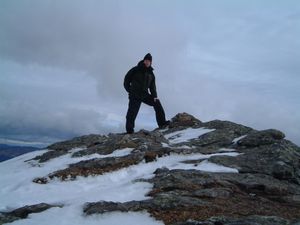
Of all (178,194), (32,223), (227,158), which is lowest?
(32,223)

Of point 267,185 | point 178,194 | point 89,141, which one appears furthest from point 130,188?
point 89,141

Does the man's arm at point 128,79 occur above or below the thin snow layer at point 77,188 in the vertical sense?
above

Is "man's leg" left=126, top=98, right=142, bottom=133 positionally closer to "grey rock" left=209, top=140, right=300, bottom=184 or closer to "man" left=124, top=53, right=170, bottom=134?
"man" left=124, top=53, right=170, bottom=134

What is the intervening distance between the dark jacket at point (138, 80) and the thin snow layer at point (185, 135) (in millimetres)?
3007

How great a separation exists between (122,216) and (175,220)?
4.71ft

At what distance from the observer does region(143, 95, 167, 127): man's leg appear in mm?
22714

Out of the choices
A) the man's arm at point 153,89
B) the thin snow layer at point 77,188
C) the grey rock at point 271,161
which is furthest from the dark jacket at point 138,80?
the grey rock at point 271,161

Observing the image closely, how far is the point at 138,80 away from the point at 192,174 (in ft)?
30.0

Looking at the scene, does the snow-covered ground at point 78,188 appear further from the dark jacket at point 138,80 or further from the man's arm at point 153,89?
the man's arm at point 153,89

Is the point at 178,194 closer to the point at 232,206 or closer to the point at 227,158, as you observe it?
the point at 232,206

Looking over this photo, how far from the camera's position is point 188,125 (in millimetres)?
25031

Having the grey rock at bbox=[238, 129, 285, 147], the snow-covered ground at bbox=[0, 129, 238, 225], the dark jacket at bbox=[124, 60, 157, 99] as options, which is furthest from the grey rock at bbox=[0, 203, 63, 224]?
the dark jacket at bbox=[124, 60, 157, 99]

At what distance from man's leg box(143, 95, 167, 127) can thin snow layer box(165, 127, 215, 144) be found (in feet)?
4.93

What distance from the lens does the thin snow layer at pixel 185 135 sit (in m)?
21.2
